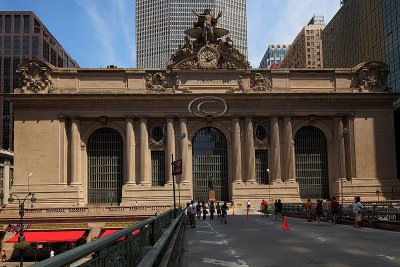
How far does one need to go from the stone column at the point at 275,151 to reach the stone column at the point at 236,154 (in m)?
4.09

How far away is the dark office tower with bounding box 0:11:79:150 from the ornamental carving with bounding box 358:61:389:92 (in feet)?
309

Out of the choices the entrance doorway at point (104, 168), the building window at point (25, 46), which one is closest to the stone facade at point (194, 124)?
the entrance doorway at point (104, 168)

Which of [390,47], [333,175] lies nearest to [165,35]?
[390,47]

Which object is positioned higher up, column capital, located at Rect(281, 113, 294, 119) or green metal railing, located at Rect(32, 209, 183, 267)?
column capital, located at Rect(281, 113, 294, 119)

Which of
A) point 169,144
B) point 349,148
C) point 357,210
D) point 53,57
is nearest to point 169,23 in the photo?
point 53,57

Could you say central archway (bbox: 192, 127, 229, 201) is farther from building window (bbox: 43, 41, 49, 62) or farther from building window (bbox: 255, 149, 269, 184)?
building window (bbox: 43, 41, 49, 62)

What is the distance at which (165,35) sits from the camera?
620ft

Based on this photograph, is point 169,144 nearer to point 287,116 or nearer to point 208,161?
point 208,161

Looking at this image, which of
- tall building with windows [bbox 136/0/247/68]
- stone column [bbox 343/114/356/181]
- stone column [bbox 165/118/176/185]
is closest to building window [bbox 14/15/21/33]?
tall building with windows [bbox 136/0/247/68]

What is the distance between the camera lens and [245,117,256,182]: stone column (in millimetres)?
61281

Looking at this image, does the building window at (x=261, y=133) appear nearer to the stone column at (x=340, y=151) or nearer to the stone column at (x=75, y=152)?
the stone column at (x=340, y=151)

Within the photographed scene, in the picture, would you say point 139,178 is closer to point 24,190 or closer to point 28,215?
point 24,190

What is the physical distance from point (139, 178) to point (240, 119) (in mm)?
14243

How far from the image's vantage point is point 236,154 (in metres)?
61.5
